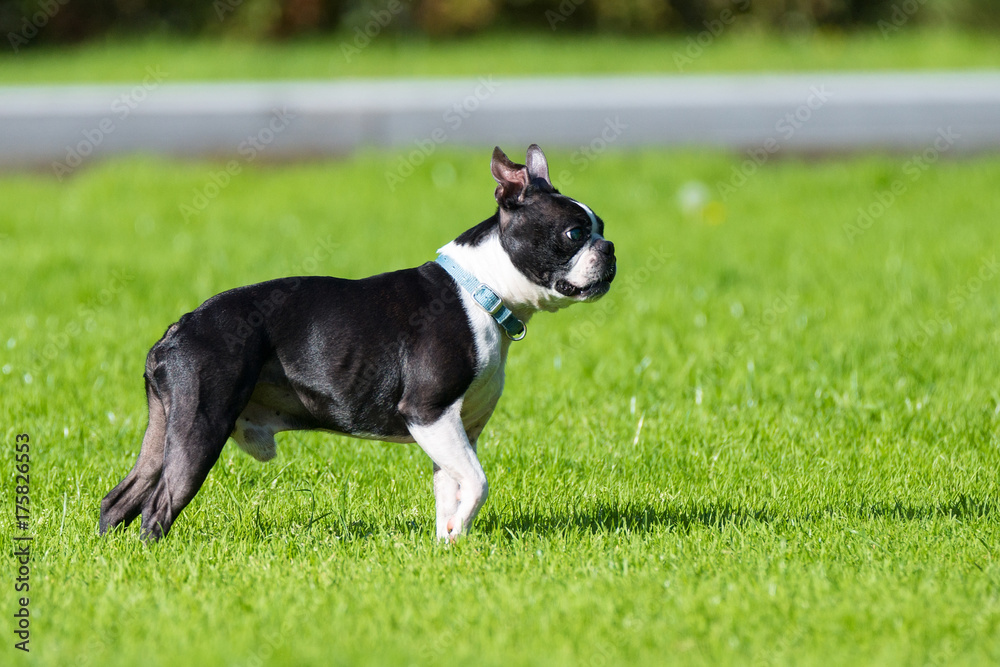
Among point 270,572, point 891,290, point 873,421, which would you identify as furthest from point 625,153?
point 270,572

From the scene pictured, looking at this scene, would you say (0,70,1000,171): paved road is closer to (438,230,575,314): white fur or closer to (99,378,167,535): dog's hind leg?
(438,230,575,314): white fur

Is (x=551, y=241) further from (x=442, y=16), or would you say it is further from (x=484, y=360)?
(x=442, y=16)

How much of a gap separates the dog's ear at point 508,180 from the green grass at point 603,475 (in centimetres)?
123

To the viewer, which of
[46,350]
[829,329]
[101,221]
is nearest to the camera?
[46,350]

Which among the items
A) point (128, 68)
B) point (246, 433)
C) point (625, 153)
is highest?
point (246, 433)

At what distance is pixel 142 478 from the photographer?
4273 millimetres

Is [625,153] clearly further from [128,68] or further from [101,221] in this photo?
[128,68]

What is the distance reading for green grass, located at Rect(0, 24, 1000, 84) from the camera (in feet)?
64.2

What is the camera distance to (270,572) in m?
4.09

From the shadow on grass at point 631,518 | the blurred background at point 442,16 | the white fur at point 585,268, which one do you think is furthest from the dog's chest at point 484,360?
the blurred background at point 442,16

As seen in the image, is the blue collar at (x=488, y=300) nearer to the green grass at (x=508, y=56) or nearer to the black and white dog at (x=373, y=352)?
the black and white dog at (x=373, y=352)

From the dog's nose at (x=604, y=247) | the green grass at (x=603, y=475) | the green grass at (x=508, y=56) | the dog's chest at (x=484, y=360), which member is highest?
the dog's nose at (x=604, y=247)

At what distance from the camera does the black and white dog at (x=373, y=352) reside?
4.01 metres

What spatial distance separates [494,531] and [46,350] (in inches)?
143
